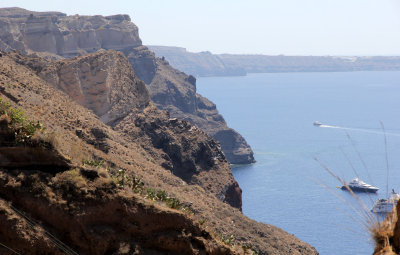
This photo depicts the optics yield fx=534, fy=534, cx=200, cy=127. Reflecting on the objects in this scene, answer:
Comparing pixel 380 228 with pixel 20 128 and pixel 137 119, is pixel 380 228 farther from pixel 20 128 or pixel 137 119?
pixel 137 119

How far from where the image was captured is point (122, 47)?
462 feet

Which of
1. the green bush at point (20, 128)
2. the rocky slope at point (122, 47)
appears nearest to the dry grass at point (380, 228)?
the green bush at point (20, 128)

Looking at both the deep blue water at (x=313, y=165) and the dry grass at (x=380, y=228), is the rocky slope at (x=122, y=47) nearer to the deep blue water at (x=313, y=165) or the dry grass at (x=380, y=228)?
the deep blue water at (x=313, y=165)

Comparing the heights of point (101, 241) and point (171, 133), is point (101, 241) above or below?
above

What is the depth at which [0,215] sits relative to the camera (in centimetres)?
1056

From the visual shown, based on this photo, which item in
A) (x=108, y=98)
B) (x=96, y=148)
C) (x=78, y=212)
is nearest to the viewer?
(x=78, y=212)

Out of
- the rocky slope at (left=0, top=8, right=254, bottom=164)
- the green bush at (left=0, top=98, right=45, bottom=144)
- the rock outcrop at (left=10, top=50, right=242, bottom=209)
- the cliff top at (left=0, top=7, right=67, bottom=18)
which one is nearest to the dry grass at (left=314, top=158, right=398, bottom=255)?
the green bush at (left=0, top=98, right=45, bottom=144)

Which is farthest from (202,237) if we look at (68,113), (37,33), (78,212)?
(37,33)

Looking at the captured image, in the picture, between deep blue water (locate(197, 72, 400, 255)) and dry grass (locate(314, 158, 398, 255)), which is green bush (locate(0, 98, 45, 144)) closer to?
dry grass (locate(314, 158, 398, 255))

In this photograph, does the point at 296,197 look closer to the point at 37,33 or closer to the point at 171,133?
the point at 171,133

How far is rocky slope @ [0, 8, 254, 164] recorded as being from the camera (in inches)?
4213

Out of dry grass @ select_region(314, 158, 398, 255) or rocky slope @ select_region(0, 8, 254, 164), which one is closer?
dry grass @ select_region(314, 158, 398, 255)

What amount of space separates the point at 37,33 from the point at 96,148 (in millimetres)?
85974

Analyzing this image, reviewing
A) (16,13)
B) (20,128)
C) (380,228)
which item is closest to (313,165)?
(16,13)
